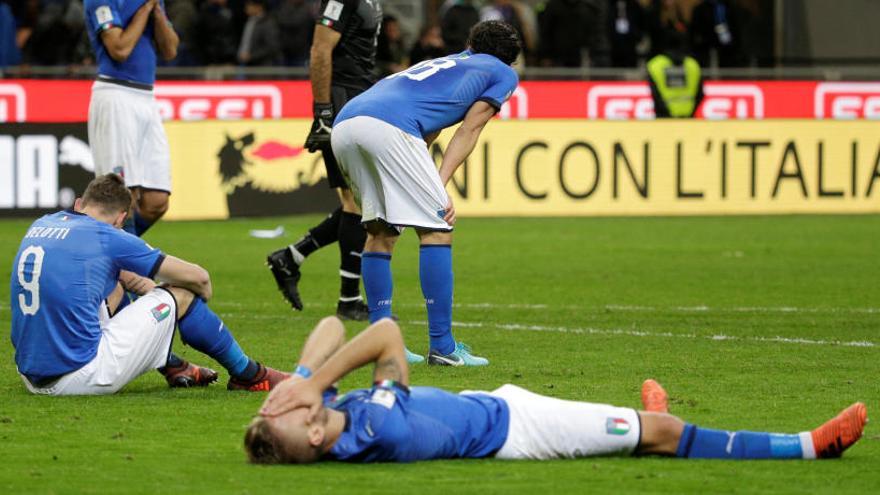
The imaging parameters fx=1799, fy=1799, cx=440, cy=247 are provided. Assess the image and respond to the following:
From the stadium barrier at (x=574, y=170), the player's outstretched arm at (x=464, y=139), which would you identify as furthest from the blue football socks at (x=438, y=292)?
the stadium barrier at (x=574, y=170)

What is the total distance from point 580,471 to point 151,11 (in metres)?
5.86

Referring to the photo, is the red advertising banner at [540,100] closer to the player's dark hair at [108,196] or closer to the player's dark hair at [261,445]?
the player's dark hair at [108,196]

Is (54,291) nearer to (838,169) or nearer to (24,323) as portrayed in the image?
(24,323)

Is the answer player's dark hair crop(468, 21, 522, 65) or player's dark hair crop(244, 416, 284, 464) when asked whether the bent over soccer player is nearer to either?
player's dark hair crop(468, 21, 522, 65)

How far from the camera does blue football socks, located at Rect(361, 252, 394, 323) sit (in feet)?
30.1

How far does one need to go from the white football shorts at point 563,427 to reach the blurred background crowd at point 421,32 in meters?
16.6

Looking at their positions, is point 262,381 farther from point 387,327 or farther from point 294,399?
point 294,399

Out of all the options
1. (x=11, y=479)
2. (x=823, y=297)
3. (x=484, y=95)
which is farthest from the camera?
(x=823, y=297)

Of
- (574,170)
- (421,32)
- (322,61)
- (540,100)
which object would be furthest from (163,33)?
(421,32)

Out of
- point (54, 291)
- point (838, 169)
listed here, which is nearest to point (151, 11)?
point (54, 291)

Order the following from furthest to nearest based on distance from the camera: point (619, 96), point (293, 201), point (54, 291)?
point (619, 96) < point (293, 201) < point (54, 291)

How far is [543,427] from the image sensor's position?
623 centimetres

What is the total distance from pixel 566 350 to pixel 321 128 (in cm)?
235

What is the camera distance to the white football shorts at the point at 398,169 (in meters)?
8.93
